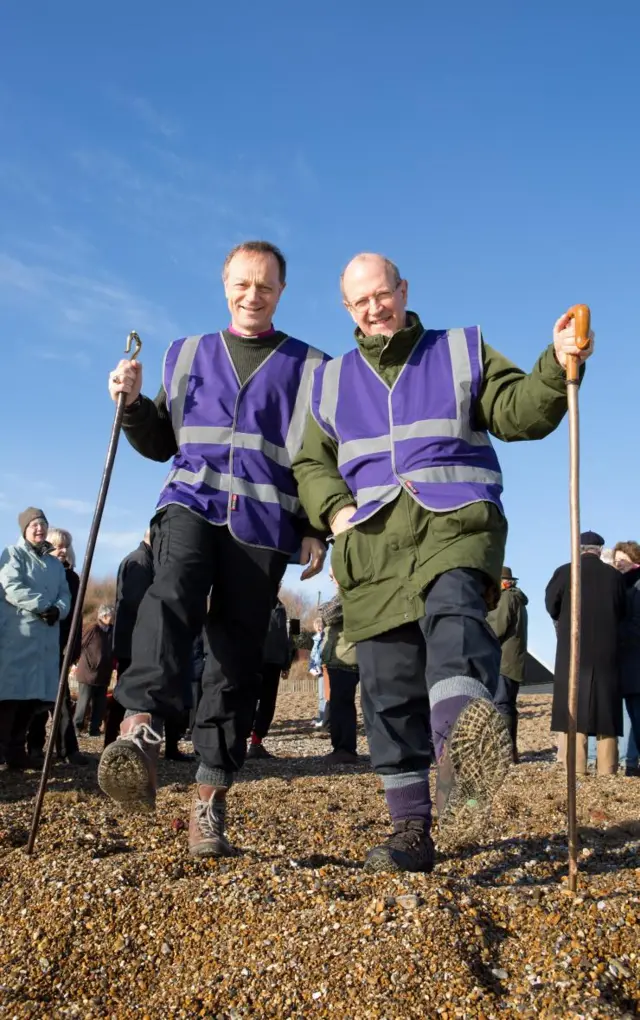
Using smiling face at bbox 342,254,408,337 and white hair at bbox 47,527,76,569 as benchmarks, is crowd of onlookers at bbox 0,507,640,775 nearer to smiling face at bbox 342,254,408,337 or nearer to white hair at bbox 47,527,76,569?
white hair at bbox 47,527,76,569

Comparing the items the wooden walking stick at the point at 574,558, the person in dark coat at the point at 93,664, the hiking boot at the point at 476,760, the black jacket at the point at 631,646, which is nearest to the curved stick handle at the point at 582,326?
the wooden walking stick at the point at 574,558

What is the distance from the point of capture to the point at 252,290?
13.9 feet

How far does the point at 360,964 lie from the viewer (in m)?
2.51

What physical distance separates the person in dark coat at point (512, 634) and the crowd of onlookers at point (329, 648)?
0.04ft

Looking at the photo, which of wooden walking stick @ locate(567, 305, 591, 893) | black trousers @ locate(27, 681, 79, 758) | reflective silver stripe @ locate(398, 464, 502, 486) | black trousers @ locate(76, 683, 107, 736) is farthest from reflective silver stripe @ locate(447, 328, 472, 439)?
black trousers @ locate(76, 683, 107, 736)

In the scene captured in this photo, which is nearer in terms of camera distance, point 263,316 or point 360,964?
point 360,964

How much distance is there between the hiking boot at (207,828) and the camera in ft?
12.6

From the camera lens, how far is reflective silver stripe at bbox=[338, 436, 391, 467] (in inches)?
142

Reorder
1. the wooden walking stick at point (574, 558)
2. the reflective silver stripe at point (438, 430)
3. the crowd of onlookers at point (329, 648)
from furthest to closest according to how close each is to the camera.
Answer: the crowd of onlookers at point (329, 648) < the reflective silver stripe at point (438, 430) < the wooden walking stick at point (574, 558)

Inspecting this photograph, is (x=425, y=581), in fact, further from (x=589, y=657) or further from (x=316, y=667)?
(x=316, y=667)

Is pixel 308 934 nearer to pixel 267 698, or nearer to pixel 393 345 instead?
pixel 393 345

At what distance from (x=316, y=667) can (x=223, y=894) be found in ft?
49.9

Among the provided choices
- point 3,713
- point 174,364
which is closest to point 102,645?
point 3,713

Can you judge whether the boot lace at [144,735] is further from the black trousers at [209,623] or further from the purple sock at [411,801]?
the purple sock at [411,801]
